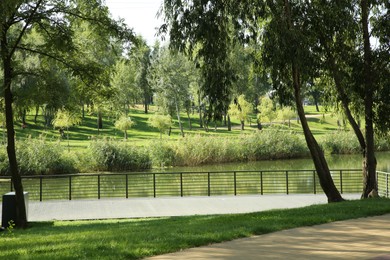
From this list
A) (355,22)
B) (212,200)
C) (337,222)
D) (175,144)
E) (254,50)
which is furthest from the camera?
(175,144)

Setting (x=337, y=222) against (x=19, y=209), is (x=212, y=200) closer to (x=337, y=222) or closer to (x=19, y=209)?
(x=19, y=209)

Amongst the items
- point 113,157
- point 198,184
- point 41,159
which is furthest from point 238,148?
point 41,159

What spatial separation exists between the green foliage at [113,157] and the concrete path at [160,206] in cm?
1606

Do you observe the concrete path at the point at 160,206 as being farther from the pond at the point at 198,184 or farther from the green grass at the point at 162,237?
the green grass at the point at 162,237

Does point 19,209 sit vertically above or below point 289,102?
below

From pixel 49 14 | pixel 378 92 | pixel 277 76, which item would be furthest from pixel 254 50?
pixel 49 14

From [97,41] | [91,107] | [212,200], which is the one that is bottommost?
[212,200]

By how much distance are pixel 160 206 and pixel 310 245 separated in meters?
9.48

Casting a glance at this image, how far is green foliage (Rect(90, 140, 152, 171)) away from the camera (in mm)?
33750

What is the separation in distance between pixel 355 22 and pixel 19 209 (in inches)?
418

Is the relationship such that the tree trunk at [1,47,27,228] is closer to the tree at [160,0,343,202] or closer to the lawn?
the tree at [160,0,343,202]

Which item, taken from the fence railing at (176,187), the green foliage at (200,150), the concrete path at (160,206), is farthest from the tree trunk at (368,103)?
the green foliage at (200,150)

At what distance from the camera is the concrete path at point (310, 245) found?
21.8 feet

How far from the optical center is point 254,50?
15094 millimetres
